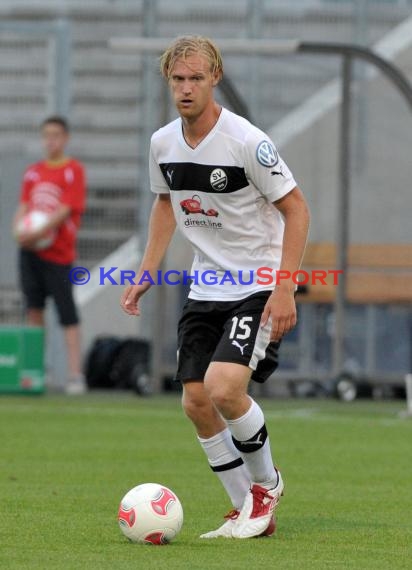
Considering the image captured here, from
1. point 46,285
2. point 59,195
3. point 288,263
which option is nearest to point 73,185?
point 59,195

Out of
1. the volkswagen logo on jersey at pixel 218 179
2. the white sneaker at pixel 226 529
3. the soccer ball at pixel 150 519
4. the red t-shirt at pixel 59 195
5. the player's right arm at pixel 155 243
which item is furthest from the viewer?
the red t-shirt at pixel 59 195

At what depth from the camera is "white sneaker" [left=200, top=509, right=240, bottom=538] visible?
6.43 metres

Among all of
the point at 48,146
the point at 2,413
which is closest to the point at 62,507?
the point at 2,413

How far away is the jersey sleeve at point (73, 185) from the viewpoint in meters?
Answer: 15.2

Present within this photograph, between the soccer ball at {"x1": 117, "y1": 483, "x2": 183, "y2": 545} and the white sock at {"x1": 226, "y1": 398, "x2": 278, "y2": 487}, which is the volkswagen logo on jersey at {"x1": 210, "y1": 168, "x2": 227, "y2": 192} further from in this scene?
the soccer ball at {"x1": 117, "y1": 483, "x2": 183, "y2": 545}

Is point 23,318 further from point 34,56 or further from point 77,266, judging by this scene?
point 34,56

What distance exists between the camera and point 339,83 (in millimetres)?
16656

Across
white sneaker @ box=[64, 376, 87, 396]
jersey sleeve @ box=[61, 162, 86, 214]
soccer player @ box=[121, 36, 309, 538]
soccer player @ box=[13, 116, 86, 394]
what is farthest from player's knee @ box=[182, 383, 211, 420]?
jersey sleeve @ box=[61, 162, 86, 214]

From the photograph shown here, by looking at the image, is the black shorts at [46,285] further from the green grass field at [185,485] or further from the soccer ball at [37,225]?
the green grass field at [185,485]

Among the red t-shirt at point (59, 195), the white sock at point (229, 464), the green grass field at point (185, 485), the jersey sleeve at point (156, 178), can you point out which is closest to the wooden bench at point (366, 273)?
the green grass field at point (185, 485)

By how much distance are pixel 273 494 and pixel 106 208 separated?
1237cm

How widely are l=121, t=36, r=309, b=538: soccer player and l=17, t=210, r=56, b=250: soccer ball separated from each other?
8415mm

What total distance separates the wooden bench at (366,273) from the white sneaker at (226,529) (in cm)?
905

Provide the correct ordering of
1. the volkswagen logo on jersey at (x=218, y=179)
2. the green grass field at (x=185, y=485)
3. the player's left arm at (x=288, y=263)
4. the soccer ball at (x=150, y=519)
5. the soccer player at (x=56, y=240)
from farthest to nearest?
the soccer player at (x=56, y=240) → the volkswagen logo on jersey at (x=218, y=179) → the player's left arm at (x=288, y=263) → the soccer ball at (x=150, y=519) → the green grass field at (x=185, y=485)
